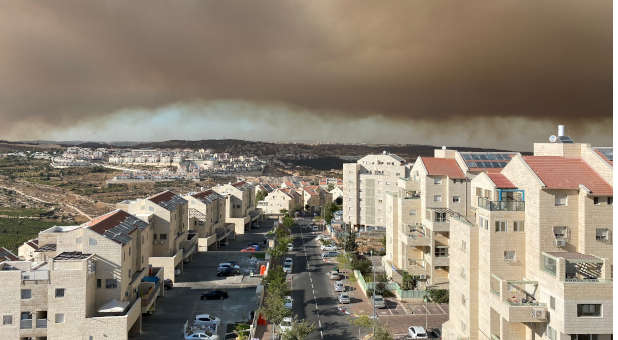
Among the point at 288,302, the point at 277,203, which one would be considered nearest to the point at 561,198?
the point at 288,302

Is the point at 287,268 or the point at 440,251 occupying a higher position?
the point at 440,251

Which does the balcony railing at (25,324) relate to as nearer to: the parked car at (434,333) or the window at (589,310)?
the parked car at (434,333)

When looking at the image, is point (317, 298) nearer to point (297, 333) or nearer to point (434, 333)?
point (434, 333)

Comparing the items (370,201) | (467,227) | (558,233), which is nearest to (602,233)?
(558,233)

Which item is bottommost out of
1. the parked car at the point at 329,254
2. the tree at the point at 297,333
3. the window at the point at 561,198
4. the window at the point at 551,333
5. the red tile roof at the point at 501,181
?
the parked car at the point at 329,254

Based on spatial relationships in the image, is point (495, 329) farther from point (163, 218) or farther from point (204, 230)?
point (204, 230)

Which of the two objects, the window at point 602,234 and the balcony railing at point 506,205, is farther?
the balcony railing at point 506,205

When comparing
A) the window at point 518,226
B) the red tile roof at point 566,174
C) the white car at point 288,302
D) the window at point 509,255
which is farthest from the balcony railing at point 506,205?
the white car at point 288,302
